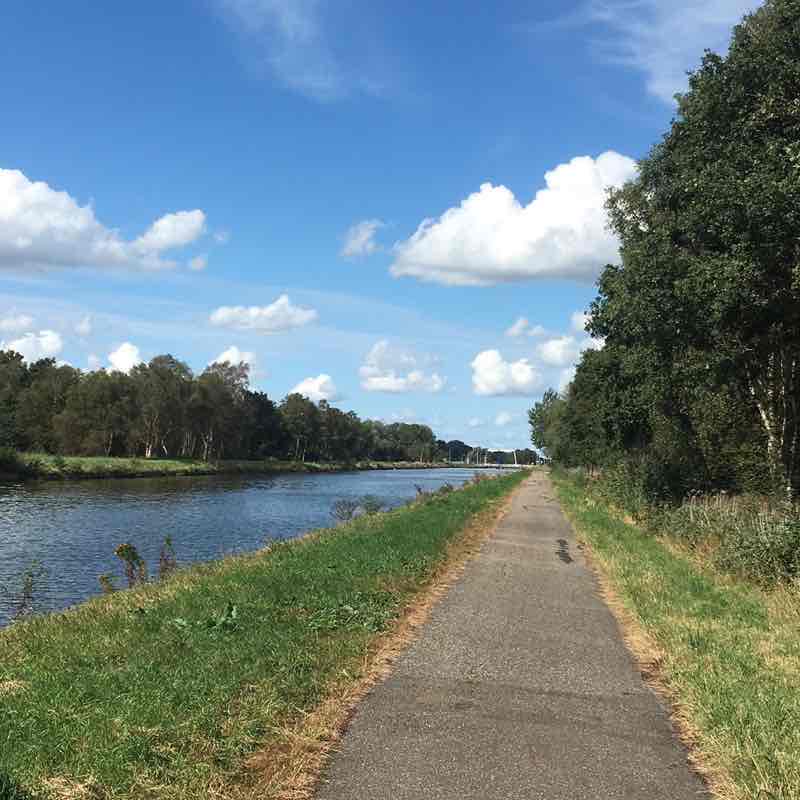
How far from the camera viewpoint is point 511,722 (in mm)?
5801

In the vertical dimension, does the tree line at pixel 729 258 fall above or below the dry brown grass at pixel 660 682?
above

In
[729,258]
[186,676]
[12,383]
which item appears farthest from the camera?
[12,383]

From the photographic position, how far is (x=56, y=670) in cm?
659

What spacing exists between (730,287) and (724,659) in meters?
10.4

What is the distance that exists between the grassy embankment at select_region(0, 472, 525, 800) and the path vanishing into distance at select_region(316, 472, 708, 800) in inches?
20.4

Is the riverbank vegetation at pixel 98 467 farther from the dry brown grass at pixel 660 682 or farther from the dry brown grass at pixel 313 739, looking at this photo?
the dry brown grass at pixel 313 739

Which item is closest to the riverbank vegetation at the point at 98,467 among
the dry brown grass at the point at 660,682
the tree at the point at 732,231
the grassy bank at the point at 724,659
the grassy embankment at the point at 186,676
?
the tree at the point at 732,231

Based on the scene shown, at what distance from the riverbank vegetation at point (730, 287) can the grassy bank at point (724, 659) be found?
148cm

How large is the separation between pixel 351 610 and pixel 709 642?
3.98m

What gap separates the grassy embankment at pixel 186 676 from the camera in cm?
446

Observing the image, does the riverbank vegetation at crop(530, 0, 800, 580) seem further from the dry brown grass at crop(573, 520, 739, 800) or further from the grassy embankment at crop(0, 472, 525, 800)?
the grassy embankment at crop(0, 472, 525, 800)

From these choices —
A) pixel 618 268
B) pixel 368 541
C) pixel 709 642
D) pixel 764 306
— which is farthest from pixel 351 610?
pixel 618 268

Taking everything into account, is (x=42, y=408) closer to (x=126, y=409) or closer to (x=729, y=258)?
(x=126, y=409)

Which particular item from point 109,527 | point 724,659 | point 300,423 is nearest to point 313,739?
point 724,659
